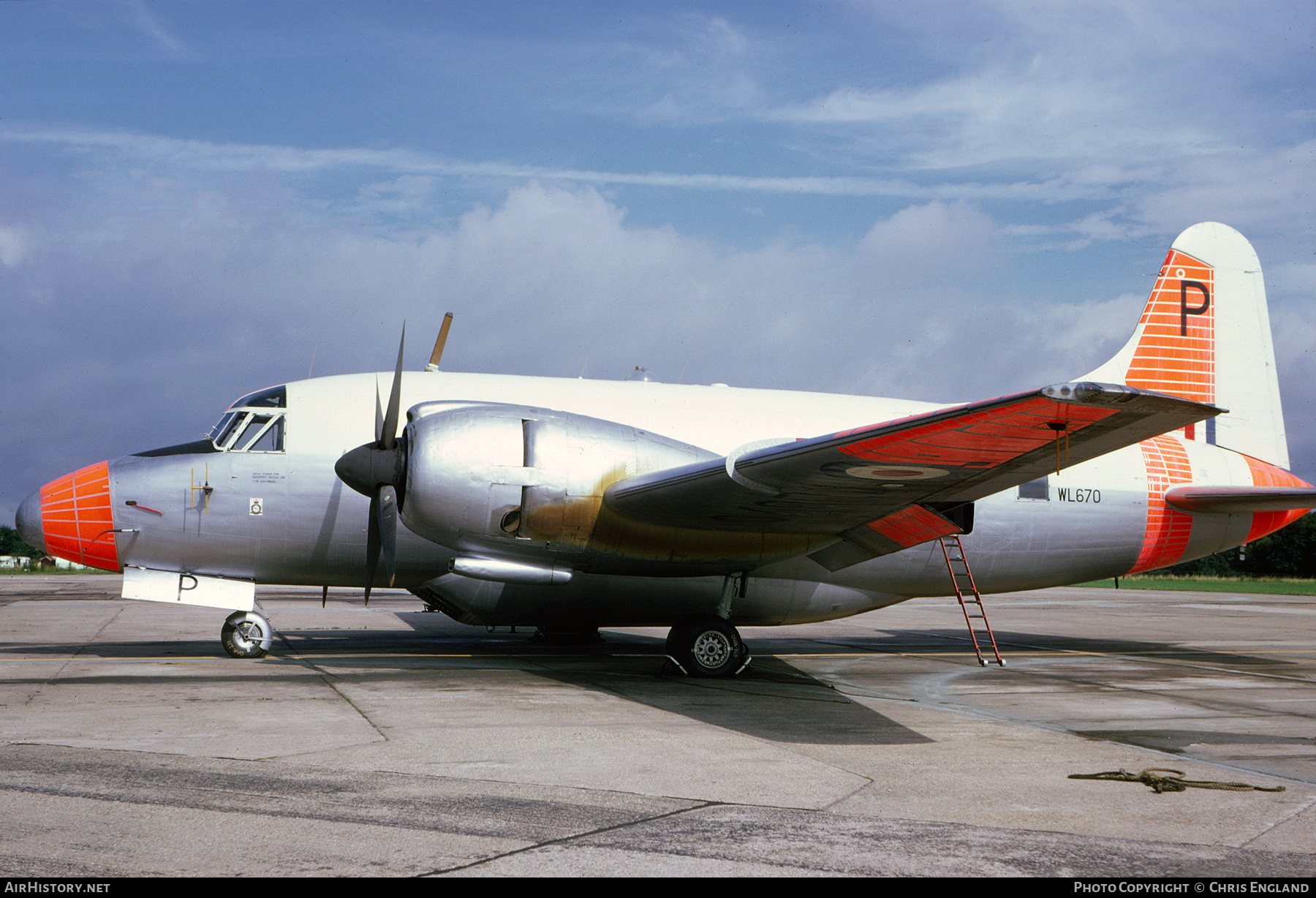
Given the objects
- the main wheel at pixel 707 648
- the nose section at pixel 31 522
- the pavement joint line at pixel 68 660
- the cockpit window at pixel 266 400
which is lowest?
the pavement joint line at pixel 68 660

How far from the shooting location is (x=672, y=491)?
10.3m

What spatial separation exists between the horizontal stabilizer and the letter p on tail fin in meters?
1.47

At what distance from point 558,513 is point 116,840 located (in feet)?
20.5

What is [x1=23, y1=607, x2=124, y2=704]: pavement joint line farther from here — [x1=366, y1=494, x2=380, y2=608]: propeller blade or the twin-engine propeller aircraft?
[x1=366, y1=494, x2=380, y2=608]: propeller blade

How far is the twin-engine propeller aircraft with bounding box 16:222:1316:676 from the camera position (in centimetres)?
982

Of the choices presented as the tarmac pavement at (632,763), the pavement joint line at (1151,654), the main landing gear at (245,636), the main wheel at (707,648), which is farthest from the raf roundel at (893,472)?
the main landing gear at (245,636)

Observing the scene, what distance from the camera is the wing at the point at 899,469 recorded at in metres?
7.18

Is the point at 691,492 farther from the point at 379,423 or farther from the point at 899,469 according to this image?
the point at 379,423

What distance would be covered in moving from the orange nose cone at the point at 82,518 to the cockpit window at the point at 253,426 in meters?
1.50

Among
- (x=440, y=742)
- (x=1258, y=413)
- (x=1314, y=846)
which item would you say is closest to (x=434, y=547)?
(x=440, y=742)

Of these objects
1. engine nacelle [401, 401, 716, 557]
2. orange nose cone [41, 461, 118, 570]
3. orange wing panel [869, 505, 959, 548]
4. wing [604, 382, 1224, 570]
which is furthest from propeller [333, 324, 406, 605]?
orange wing panel [869, 505, 959, 548]

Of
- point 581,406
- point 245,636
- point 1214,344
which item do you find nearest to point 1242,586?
point 1214,344

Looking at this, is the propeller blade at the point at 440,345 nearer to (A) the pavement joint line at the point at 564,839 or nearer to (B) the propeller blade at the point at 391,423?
(B) the propeller blade at the point at 391,423
